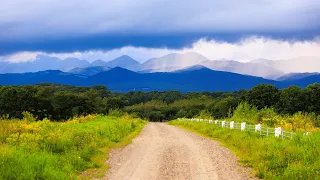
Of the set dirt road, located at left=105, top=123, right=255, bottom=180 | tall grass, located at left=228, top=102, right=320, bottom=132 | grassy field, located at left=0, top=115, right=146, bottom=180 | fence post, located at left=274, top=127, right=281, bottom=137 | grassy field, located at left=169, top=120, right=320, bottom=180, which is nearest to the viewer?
grassy field, located at left=0, top=115, right=146, bottom=180

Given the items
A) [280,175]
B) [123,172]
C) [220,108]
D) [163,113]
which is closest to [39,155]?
[123,172]

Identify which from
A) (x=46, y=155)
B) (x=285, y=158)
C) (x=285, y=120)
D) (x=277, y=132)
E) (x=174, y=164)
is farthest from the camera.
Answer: (x=285, y=120)

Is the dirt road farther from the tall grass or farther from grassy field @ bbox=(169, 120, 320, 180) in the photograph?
the tall grass

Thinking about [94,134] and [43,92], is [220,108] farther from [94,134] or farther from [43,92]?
[94,134]

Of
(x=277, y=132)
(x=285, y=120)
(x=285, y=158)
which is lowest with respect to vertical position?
(x=285, y=158)

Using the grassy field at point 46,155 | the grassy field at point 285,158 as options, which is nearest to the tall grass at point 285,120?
the grassy field at point 285,158

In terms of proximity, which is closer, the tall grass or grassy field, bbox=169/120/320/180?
grassy field, bbox=169/120/320/180

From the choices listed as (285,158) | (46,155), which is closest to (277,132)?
(285,158)

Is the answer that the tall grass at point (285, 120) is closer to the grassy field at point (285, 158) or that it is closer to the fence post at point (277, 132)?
the fence post at point (277, 132)

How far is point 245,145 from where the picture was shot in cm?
1764

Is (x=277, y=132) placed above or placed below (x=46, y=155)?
above

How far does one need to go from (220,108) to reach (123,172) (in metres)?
102

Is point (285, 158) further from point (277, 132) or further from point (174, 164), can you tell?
point (277, 132)

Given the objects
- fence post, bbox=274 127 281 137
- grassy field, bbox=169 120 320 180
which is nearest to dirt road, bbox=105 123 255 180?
grassy field, bbox=169 120 320 180
